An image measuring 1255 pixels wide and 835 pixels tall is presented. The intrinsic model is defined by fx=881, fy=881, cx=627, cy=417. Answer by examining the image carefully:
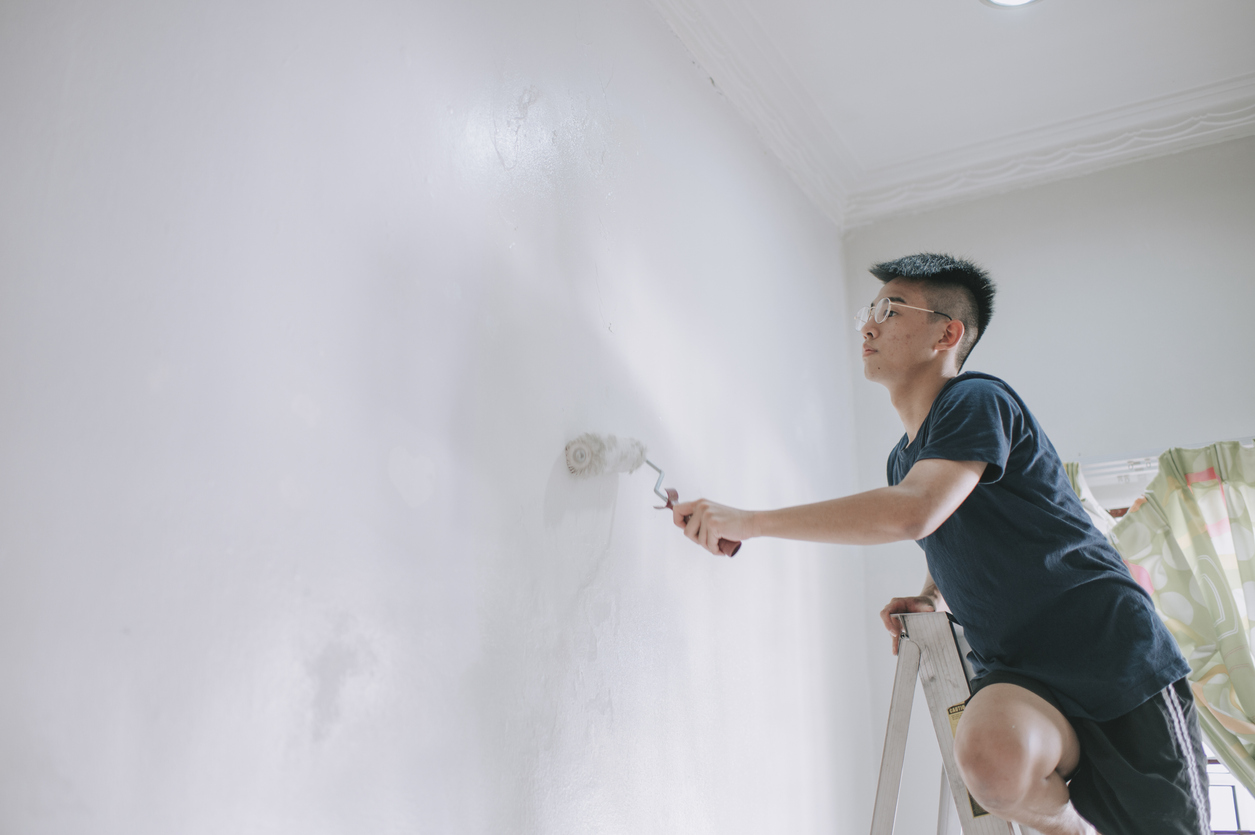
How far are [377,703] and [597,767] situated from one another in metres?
0.51

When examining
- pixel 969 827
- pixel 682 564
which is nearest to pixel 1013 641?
pixel 969 827

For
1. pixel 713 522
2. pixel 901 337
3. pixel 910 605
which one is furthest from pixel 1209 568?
pixel 713 522

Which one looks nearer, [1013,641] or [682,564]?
[1013,641]

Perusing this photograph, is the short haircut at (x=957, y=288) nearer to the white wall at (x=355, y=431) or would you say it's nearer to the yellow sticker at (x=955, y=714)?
the white wall at (x=355, y=431)

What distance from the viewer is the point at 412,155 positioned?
128 cm

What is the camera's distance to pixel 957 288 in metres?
1.71

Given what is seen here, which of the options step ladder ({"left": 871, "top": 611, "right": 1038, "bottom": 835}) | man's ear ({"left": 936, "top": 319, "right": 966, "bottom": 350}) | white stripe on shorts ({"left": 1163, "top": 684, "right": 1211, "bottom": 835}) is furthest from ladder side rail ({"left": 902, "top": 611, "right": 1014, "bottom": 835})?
man's ear ({"left": 936, "top": 319, "right": 966, "bottom": 350})

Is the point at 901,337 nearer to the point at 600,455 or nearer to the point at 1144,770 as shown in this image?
the point at 600,455

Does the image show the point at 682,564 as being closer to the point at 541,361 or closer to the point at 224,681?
the point at 541,361

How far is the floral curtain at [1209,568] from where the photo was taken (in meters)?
2.19

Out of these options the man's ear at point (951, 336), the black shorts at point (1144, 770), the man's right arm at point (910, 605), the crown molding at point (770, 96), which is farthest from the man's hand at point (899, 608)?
the crown molding at point (770, 96)

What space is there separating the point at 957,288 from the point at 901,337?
15cm

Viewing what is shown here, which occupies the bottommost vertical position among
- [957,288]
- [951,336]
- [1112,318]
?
[951,336]

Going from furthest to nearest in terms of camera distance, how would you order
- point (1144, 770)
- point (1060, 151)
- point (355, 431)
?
point (1060, 151)
point (1144, 770)
point (355, 431)
